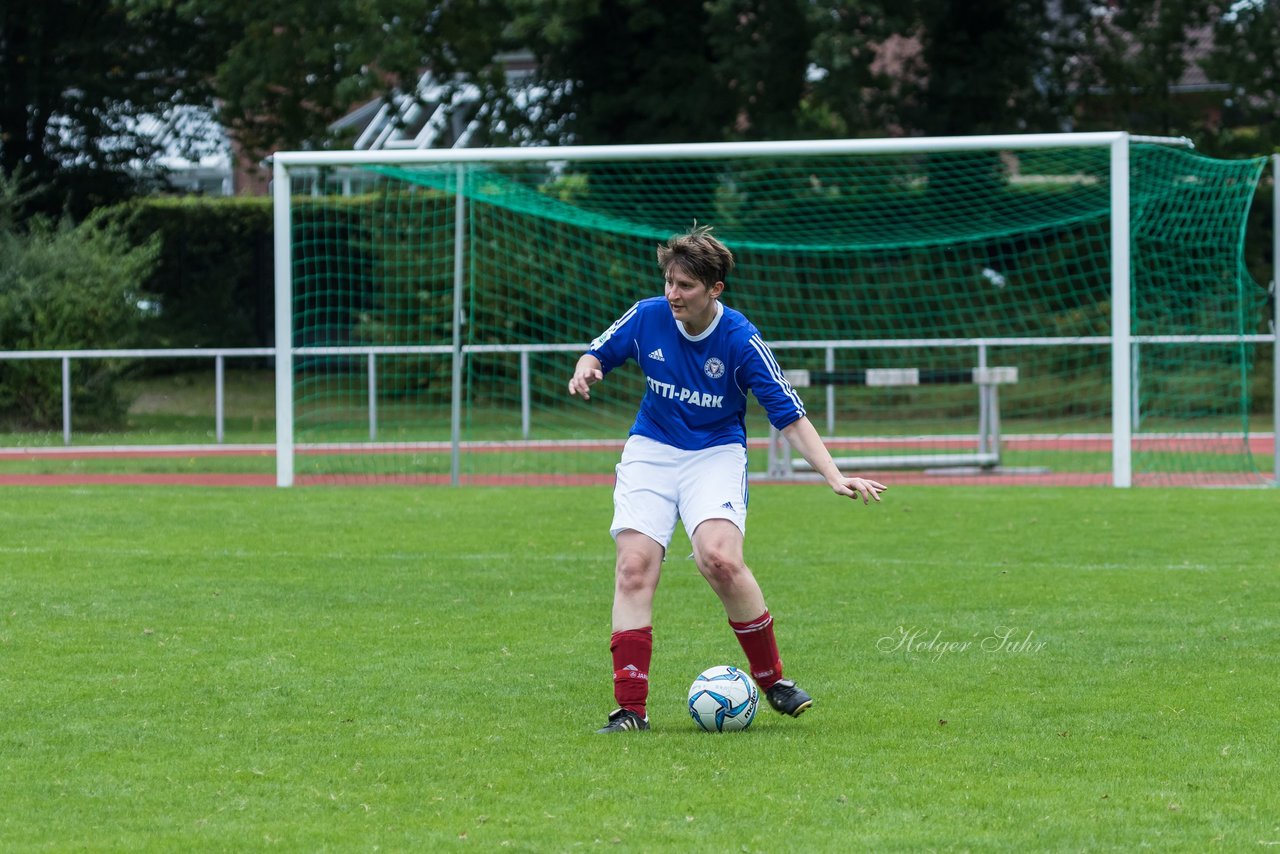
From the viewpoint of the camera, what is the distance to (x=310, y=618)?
26.9 feet

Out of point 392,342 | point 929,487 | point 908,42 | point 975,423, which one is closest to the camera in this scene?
point 929,487

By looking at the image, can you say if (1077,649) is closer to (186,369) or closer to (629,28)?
(186,369)

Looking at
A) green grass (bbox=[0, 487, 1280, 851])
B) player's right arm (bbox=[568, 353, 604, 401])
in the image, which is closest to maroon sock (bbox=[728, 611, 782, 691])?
green grass (bbox=[0, 487, 1280, 851])

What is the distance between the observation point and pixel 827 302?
72.6ft

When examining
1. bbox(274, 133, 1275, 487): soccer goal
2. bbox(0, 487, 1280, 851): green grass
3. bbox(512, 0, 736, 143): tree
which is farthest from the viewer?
bbox(512, 0, 736, 143): tree

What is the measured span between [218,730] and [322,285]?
16.0m

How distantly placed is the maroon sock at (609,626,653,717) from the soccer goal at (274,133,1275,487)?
9.21m

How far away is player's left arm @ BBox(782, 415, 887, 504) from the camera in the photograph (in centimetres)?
570

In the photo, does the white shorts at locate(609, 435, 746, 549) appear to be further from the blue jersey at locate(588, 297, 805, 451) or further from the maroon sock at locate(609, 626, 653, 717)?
the maroon sock at locate(609, 626, 653, 717)

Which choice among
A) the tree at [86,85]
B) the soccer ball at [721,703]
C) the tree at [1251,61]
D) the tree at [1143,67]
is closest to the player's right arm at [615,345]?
the soccer ball at [721,703]

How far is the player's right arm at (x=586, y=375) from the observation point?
592 centimetres

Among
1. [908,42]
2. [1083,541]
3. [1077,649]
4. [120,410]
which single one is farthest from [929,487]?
[908,42]

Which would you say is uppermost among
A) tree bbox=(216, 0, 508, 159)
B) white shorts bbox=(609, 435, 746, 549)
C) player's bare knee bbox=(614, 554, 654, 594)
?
tree bbox=(216, 0, 508, 159)

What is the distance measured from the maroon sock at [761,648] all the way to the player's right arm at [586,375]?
3.08ft
